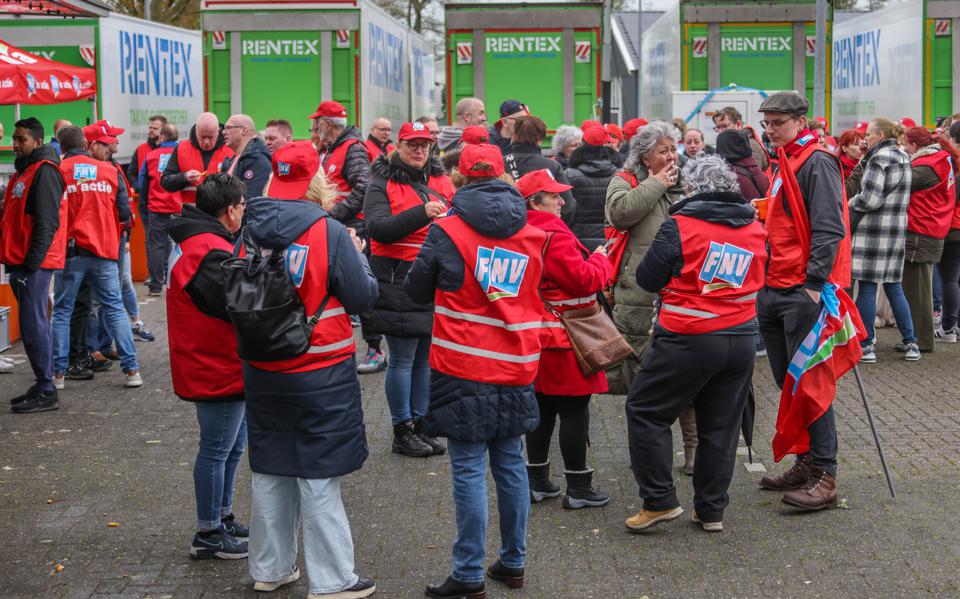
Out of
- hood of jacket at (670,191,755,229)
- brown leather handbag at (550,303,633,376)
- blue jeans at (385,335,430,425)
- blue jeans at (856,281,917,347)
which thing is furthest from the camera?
blue jeans at (856,281,917,347)

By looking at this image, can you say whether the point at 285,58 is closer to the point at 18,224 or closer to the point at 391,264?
the point at 18,224

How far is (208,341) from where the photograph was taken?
203 inches

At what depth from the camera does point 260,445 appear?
4.85m

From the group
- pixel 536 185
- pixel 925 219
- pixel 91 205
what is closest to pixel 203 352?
Answer: pixel 536 185

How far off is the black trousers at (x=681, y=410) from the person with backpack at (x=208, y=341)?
6.09 ft

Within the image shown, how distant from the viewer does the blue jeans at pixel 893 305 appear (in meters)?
10.2

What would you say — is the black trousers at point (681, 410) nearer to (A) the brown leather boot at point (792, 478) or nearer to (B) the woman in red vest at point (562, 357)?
→ (B) the woman in red vest at point (562, 357)

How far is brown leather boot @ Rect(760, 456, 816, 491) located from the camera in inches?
248

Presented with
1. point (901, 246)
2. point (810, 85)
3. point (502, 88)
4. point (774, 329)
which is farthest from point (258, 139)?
point (810, 85)

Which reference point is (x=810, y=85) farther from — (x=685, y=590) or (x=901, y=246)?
(x=685, y=590)

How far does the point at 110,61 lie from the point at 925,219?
1039cm

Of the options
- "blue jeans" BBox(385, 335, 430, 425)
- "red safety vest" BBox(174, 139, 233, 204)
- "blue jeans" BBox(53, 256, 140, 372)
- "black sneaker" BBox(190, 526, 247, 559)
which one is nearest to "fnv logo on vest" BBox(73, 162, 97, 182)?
"blue jeans" BBox(53, 256, 140, 372)

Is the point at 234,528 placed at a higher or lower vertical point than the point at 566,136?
lower

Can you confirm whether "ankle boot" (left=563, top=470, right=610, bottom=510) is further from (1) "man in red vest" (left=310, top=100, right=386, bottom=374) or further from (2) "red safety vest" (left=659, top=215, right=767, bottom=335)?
(1) "man in red vest" (left=310, top=100, right=386, bottom=374)
